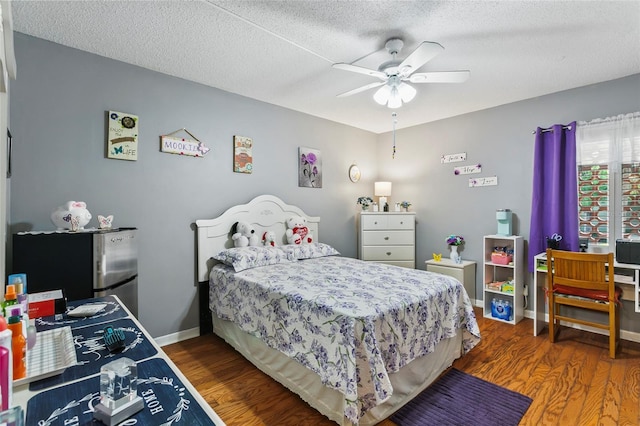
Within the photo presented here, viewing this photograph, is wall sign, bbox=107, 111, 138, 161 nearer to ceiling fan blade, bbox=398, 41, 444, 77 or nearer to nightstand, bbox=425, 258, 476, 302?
ceiling fan blade, bbox=398, 41, 444, 77

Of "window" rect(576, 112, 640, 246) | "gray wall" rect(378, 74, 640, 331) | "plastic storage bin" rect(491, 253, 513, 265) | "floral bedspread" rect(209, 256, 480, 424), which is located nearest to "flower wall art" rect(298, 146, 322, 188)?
"gray wall" rect(378, 74, 640, 331)

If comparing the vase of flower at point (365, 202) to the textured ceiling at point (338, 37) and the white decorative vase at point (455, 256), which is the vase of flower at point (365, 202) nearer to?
the white decorative vase at point (455, 256)

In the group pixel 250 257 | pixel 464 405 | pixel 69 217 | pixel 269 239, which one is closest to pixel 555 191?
pixel 464 405

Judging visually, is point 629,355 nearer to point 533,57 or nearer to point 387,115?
point 533,57

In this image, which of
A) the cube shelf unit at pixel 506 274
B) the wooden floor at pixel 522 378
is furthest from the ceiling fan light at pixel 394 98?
the wooden floor at pixel 522 378

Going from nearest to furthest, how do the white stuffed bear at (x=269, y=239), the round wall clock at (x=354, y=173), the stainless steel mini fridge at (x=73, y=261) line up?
the stainless steel mini fridge at (x=73, y=261) → the white stuffed bear at (x=269, y=239) → the round wall clock at (x=354, y=173)

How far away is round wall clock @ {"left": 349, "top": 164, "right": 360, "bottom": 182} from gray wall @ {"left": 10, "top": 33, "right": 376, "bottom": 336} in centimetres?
100

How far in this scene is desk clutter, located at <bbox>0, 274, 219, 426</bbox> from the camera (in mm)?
726

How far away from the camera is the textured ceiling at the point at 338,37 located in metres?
1.97

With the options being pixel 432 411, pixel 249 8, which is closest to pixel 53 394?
pixel 432 411

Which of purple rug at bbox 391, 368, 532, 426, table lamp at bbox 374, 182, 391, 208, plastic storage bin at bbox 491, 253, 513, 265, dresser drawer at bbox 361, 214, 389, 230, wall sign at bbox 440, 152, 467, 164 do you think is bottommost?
purple rug at bbox 391, 368, 532, 426

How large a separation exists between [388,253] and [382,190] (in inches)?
40.3

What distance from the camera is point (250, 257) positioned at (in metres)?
2.98

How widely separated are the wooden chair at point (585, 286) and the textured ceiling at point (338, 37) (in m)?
1.72
